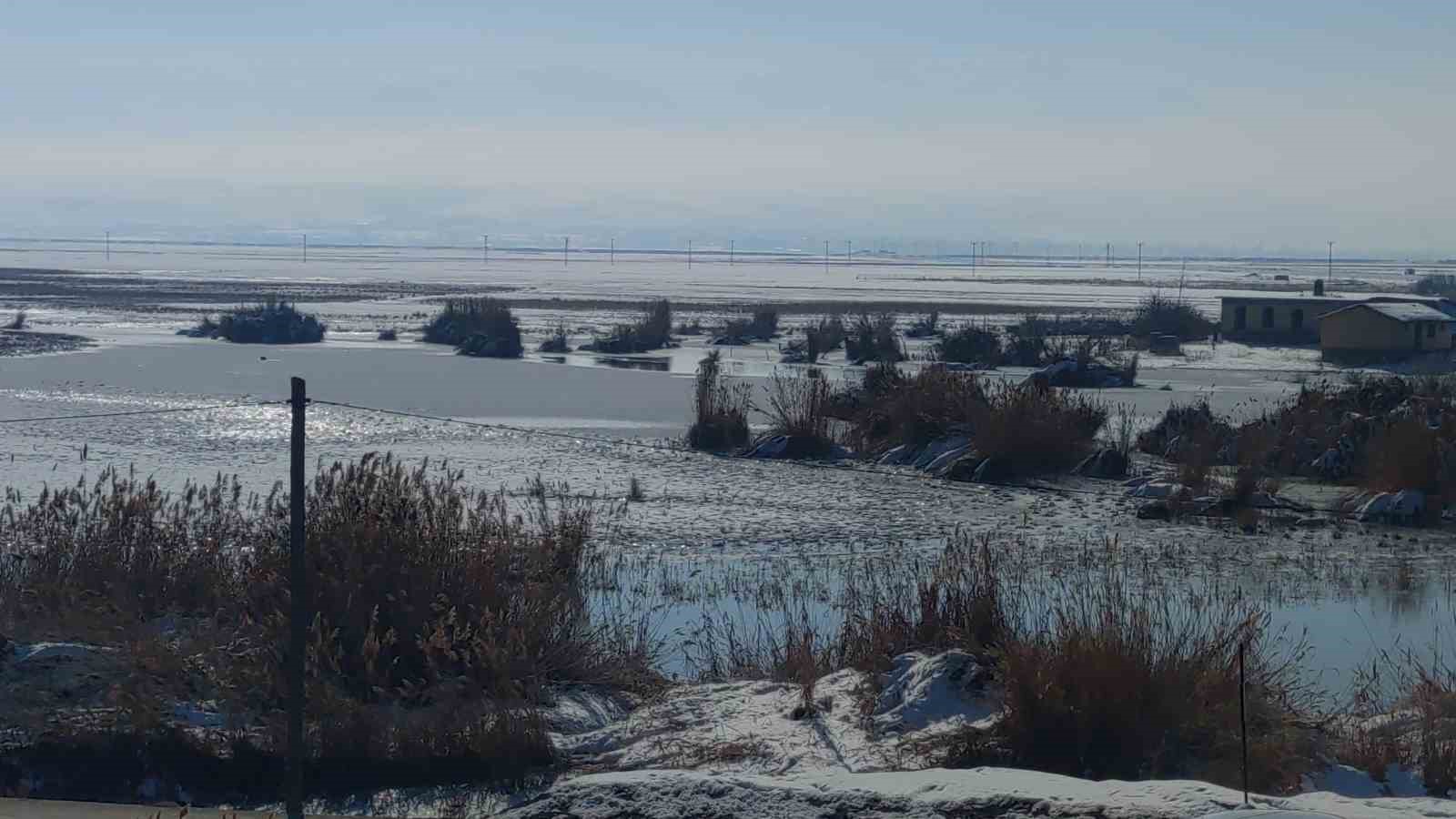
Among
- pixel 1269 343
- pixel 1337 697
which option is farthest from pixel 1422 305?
pixel 1337 697

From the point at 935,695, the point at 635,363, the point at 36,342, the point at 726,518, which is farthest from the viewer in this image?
the point at 36,342

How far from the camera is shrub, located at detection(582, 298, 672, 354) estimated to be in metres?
52.9

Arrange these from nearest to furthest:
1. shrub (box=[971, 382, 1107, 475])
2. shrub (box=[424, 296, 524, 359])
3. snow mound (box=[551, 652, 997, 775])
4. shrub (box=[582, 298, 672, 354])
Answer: snow mound (box=[551, 652, 997, 775]) < shrub (box=[971, 382, 1107, 475]) < shrub (box=[424, 296, 524, 359]) < shrub (box=[582, 298, 672, 354])

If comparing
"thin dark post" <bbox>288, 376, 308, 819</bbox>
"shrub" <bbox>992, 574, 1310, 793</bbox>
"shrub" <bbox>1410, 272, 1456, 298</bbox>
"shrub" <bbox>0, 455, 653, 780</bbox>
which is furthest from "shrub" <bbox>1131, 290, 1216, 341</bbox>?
"thin dark post" <bbox>288, 376, 308, 819</bbox>

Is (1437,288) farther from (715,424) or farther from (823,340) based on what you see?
(715,424)

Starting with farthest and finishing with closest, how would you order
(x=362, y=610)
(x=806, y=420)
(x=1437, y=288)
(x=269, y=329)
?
1. (x=1437, y=288)
2. (x=269, y=329)
3. (x=806, y=420)
4. (x=362, y=610)

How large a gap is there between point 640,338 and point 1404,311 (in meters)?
25.1

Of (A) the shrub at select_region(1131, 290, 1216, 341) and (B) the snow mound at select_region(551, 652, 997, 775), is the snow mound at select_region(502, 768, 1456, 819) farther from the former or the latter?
(A) the shrub at select_region(1131, 290, 1216, 341)

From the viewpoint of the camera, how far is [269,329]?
5462 centimetres

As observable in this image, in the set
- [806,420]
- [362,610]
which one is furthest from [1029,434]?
[362,610]

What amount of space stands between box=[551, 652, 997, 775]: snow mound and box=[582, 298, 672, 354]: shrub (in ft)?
137

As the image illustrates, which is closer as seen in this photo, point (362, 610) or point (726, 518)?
point (362, 610)

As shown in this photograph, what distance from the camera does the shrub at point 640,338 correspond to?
173ft

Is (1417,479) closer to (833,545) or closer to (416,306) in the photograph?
(833,545)
